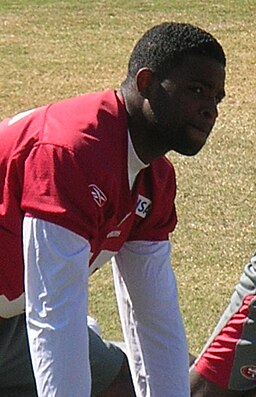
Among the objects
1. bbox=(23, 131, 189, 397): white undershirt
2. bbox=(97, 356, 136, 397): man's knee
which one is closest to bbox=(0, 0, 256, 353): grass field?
bbox=(97, 356, 136, 397): man's knee

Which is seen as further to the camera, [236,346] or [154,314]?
[236,346]

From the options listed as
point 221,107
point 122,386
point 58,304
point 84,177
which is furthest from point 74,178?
point 221,107

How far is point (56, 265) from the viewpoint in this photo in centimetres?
329

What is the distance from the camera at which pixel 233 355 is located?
490 cm

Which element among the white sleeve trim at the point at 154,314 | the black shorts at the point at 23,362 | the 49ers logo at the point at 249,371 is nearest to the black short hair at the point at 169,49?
the white sleeve trim at the point at 154,314

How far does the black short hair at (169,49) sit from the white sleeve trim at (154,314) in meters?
0.62

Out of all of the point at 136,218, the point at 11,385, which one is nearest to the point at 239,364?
the point at 11,385

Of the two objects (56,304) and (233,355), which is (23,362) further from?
(233,355)

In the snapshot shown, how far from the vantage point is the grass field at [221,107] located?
627cm

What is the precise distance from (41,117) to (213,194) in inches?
166

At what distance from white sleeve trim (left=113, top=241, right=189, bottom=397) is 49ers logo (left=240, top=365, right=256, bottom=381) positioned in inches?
38.2

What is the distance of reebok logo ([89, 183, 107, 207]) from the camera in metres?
3.37

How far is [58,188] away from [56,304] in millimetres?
298

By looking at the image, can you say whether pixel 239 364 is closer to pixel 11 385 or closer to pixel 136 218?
pixel 11 385
